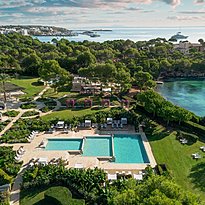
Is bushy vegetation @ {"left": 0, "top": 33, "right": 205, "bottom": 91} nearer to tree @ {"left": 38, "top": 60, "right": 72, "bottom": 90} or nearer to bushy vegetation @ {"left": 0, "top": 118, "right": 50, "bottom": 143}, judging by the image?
tree @ {"left": 38, "top": 60, "right": 72, "bottom": 90}

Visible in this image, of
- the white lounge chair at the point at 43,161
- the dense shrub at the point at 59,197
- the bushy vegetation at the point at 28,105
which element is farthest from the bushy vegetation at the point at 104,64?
the dense shrub at the point at 59,197

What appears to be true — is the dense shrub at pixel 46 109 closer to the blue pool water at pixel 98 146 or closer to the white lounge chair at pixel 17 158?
the blue pool water at pixel 98 146

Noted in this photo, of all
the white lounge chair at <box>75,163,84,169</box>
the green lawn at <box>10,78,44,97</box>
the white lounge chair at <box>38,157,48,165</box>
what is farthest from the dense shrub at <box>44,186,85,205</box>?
the green lawn at <box>10,78,44,97</box>

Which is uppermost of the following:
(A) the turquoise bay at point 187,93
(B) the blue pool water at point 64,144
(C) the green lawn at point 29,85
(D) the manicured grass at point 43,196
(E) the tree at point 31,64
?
(E) the tree at point 31,64

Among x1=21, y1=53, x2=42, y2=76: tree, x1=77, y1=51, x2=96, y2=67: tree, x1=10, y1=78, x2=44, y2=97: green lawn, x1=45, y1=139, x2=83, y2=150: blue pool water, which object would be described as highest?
x1=77, y1=51, x2=96, y2=67: tree

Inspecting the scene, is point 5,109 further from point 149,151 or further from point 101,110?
point 149,151

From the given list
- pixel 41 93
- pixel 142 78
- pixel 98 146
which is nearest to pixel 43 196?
pixel 98 146

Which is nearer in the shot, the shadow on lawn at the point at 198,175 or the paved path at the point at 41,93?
the shadow on lawn at the point at 198,175
